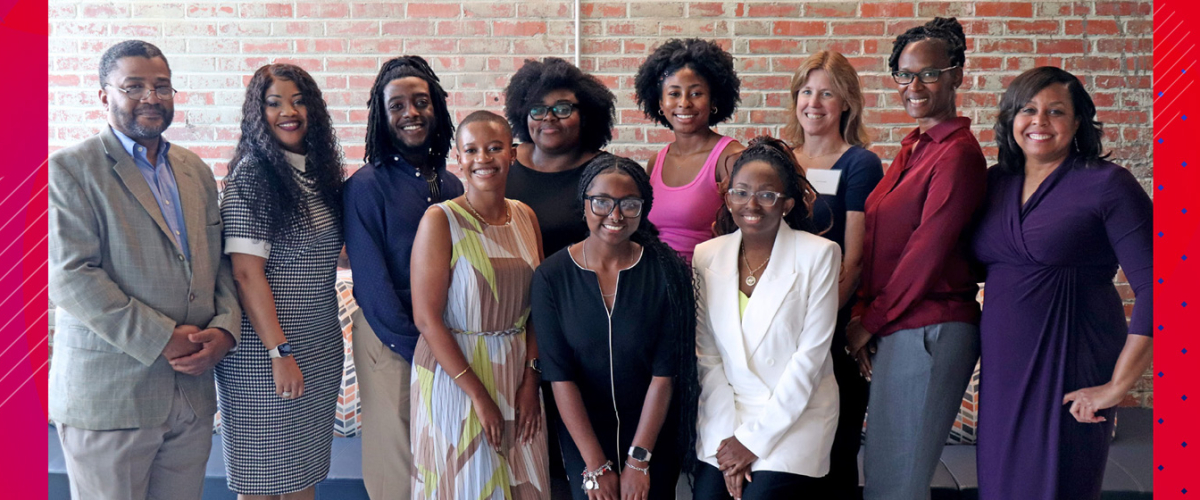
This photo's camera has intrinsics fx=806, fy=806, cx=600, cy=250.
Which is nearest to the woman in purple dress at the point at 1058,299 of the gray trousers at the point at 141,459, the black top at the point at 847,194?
the black top at the point at 847,194

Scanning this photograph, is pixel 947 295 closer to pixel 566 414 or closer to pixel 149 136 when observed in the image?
pixel 566 414

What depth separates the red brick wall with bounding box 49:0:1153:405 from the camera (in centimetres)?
433

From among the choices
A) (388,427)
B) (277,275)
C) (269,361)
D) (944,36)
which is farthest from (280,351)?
(944,36)

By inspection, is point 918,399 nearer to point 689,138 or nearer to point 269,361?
point 689,138

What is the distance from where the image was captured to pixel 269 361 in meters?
2.57

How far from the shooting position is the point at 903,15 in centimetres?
438

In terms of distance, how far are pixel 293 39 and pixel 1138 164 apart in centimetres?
470

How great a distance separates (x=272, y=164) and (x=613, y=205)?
43.0 inches

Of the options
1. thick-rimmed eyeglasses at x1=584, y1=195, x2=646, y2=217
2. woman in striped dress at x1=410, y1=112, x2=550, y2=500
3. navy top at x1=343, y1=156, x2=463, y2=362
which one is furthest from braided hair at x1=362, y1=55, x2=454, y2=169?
thick-rimmed eyeglasses at x1=584, y1=195, x2=646, y2=217

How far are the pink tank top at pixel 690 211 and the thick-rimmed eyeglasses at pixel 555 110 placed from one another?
47cm

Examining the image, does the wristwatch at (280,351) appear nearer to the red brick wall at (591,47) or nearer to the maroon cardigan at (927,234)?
the maroon cardigan at (927,234)

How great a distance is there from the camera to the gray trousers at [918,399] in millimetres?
2496

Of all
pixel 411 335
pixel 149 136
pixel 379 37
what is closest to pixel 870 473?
pixel 411 335
